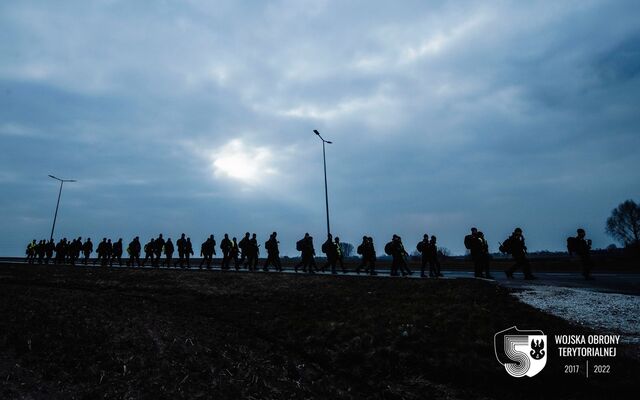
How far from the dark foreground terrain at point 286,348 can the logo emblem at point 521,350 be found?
0.16 m

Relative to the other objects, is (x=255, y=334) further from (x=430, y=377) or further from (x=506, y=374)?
(x=506, y=374)

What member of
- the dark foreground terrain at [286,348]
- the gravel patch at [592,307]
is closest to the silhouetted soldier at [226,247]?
the dark foreground terrain at [286,348]

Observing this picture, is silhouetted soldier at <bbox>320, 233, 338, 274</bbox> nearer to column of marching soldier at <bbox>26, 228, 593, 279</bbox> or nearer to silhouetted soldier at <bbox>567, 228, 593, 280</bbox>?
column of marching soldier at <bbox>26, 228, 593, 279</bbox>

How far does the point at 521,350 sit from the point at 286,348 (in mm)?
5472

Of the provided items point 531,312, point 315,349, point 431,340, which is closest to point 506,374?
point 431,340

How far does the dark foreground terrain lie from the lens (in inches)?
299

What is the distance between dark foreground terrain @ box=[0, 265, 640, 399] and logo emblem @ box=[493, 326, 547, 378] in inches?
6.1

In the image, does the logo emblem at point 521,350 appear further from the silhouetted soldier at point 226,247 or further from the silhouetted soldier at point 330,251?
the silhouetted soldier at point 226,247

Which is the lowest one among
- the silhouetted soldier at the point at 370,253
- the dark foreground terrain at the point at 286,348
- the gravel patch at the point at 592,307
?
the dark foreground terrain at the point at 286,348

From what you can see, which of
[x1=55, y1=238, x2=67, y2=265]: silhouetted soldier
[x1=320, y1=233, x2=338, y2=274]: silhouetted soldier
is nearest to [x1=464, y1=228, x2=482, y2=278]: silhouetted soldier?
[x1=320, y1=233, x2=338, y2=274]: silhouetted soldier

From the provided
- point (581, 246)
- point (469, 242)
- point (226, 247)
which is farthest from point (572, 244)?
point (226, 247)

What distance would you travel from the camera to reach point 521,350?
836 cm

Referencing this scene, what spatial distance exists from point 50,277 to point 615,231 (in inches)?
3936

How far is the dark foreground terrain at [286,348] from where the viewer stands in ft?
24.9
